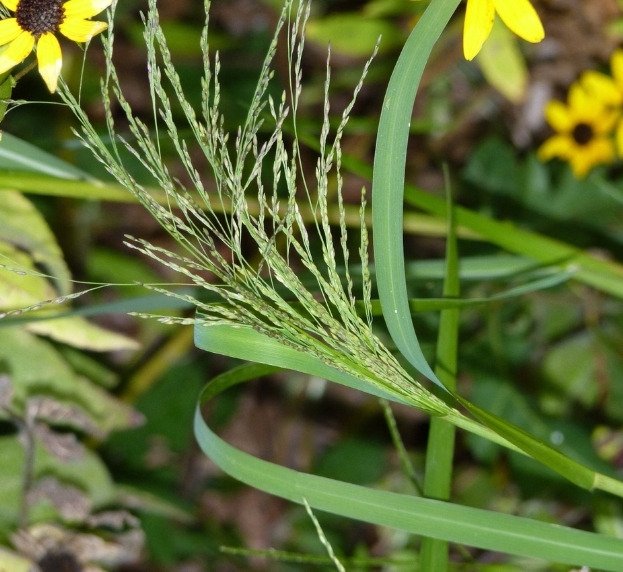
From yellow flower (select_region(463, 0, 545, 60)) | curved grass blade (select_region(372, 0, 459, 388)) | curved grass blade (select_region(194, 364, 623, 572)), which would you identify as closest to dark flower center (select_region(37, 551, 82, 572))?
curved grass blade (select_region(194, 364, 623, 572))

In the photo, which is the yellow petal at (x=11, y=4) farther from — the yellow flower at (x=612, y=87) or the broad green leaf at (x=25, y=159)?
the yellow flower at (x=612, y=87)

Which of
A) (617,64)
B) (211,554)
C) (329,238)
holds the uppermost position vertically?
(617,64)

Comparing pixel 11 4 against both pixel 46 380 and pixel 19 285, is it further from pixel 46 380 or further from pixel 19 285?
pixel 46 380

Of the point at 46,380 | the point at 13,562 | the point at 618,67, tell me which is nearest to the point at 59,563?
the point at 13,562

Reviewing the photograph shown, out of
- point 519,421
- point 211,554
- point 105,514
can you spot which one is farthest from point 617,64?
point 211,554

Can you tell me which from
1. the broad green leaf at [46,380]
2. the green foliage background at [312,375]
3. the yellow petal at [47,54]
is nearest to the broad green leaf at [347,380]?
the green foliage background at [312,375]

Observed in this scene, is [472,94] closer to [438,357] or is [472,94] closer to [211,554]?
[438,357]

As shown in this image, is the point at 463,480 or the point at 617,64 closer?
the point at 617,64
